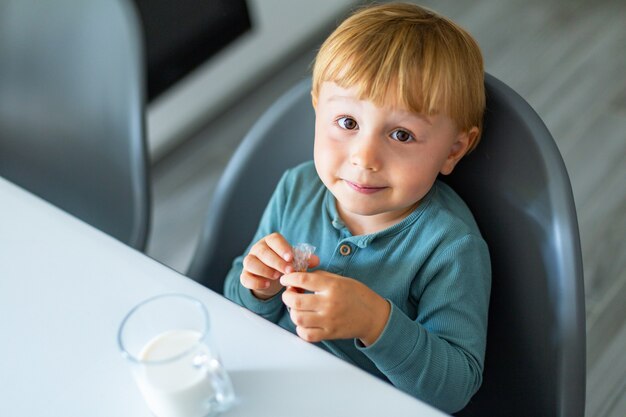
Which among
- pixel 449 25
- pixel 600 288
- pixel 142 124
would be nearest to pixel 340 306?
pixel 449 25

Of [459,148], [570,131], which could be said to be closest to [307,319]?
[459,148]

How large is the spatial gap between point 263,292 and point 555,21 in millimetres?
1884

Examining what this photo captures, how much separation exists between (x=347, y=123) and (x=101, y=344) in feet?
1.36

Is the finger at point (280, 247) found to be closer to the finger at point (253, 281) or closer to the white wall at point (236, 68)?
the finger at point (253, 281)

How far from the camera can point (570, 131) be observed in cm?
208

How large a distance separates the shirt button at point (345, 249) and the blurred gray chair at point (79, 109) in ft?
1.45

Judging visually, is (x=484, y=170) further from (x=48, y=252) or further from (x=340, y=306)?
(x=48, y=252)

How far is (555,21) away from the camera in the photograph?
97.4 inches

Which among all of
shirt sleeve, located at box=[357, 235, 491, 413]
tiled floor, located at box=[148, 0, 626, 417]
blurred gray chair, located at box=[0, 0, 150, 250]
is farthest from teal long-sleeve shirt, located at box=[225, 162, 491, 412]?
tiled floor, located at box=[148, 0, 626, 417]

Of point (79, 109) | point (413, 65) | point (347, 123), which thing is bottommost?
point (79, 109)

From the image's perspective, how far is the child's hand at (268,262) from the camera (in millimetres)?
891

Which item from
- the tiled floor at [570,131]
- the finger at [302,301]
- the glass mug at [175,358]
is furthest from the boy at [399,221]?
the tiled floor at [570,131]

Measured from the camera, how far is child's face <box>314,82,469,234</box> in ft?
3.03

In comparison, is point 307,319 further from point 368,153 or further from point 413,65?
point 413,65
